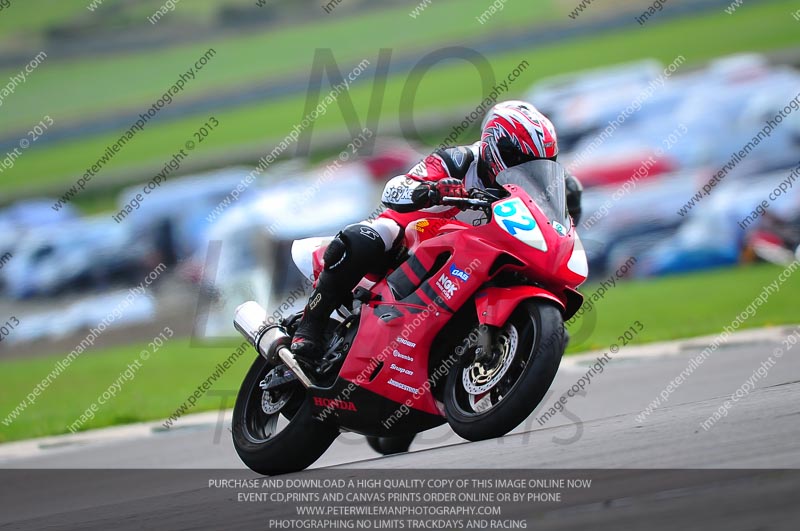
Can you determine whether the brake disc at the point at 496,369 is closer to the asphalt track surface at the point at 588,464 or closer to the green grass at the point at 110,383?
the asphalt track surface at the point at 588,464

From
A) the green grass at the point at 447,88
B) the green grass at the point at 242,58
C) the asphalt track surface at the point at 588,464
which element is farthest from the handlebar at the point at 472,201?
the green grass at the point at 242,58

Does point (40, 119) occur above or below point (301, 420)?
below

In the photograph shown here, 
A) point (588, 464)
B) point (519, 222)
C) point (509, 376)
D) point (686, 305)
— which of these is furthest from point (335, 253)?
point (686, 305)

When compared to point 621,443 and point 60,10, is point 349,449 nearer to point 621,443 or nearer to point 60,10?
point 621,443

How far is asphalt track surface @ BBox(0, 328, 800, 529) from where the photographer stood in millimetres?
3395

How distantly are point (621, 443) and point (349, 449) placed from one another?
291cm

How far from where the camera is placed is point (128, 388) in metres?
13.1

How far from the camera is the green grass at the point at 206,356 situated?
10.7m

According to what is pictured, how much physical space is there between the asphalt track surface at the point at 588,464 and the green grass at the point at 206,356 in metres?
2.15

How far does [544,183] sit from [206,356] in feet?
35.3

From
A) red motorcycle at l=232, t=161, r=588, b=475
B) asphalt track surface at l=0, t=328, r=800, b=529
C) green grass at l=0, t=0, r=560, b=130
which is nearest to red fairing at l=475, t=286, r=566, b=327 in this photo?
red motorcycle at l=232, t=161, r=588, b=475

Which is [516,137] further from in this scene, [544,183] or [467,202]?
[467,202]

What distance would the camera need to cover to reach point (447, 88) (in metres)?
26.3

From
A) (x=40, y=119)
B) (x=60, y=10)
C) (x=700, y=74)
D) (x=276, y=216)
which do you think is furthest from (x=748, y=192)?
(x=60, y=10)
